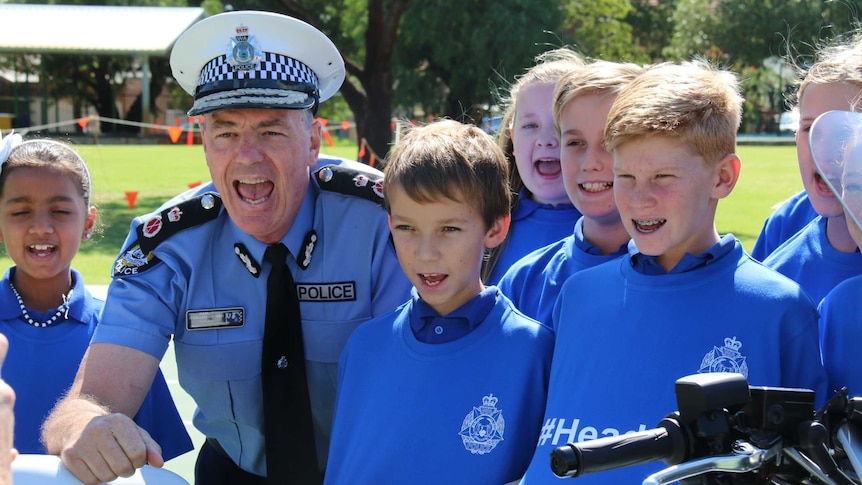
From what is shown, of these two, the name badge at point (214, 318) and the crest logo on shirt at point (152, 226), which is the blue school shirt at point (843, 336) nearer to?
the name badge at point (214, 318)

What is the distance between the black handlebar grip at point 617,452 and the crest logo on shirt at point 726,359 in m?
0.61

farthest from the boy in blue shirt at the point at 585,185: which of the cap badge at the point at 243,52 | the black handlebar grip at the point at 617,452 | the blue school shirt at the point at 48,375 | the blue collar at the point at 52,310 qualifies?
the blue collar at the point at 52,310

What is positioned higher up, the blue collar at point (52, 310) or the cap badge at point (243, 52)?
the cap badge at point (243, 52)

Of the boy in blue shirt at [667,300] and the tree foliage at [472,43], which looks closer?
the boy in blue shirt at [667,300]

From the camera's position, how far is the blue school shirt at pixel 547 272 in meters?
2.65

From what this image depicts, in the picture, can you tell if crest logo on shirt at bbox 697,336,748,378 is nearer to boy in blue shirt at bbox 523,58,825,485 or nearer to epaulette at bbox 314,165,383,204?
boy in blue shirt at bbox 523,58,825,485

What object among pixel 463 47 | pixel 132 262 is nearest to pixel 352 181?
pixel 132 262

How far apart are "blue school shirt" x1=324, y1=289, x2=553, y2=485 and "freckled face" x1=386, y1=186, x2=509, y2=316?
0.11 meters

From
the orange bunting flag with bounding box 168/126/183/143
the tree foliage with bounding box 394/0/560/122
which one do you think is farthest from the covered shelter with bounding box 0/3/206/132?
the orange bunting flag with bounding box 168/126/183/143

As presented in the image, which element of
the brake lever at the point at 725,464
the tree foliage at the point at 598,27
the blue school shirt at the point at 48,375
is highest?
the tree foliage at the point at 598,27

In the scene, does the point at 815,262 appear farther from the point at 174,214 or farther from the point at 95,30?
the point at 95,30

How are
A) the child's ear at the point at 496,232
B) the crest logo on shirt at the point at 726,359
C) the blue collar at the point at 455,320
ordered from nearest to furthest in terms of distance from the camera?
1. the crest logo on shirt at the point at 726,359
2. the blue collar at the point at 455,320
3. the child's ear at the point at 496,232

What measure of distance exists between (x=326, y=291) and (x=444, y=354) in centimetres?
75

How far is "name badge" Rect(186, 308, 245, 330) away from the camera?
9.82ft
